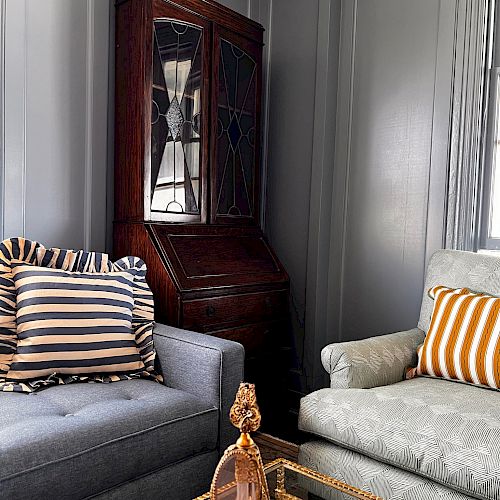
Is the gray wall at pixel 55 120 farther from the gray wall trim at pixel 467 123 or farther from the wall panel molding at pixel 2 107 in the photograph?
the gray wall trim at pixel 467 123

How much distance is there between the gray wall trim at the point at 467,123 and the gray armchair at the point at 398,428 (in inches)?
16.5

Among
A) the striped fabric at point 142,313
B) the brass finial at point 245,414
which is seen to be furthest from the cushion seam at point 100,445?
the brass finial at point 245,414

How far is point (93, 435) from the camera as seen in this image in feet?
4.62

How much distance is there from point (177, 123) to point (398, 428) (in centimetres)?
152

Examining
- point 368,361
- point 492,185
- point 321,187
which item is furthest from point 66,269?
point 492,185

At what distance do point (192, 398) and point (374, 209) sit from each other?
1.42 meters

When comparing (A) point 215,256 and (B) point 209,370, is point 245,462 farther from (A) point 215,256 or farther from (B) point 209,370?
(A) point 215,256

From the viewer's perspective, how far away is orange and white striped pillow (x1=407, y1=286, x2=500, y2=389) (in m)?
1.81

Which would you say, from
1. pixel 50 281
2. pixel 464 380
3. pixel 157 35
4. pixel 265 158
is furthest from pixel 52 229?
pixel 464 380

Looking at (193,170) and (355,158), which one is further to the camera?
(355,158)

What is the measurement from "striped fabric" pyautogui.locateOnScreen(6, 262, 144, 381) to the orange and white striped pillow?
1014 millimetres

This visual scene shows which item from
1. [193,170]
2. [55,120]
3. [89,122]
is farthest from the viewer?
[193,170]

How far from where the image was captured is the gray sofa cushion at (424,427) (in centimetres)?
140

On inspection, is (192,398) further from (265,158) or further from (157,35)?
(265,158)
